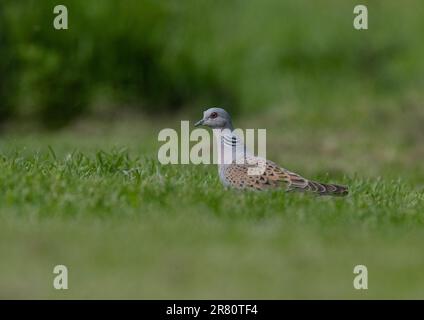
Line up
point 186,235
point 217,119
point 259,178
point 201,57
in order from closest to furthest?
point 186,235
point 259,178
point 217,119
point 201,57

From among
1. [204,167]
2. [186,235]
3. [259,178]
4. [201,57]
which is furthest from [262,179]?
[201,57]

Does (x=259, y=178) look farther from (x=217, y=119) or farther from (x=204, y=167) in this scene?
(x=204, y=167)

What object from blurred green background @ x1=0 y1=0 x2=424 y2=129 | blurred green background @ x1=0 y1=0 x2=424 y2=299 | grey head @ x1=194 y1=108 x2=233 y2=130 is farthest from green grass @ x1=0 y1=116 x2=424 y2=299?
blurred green background @ x1=0 y1=0 x2=424 y2=129

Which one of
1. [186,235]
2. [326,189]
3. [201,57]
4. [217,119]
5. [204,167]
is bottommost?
[186,235]

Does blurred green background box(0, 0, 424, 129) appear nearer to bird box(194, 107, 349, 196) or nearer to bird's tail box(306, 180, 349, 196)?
bird's tail box(306, 180, 349, 196)

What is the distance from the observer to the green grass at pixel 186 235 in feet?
23.0

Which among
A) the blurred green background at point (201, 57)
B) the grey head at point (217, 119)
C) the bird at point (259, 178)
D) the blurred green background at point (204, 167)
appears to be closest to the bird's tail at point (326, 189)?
the bird at point (259, 178)

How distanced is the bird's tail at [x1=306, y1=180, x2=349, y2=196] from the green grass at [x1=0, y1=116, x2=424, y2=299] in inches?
3.5

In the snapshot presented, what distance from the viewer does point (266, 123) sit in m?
20.5

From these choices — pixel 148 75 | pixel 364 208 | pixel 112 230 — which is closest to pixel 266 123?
pixel 148 75

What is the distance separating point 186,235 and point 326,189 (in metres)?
1.95

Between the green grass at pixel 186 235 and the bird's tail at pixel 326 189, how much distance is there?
90 millimetres

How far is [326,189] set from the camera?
9.38m

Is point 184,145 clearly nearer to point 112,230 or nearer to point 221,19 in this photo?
point 112,230
